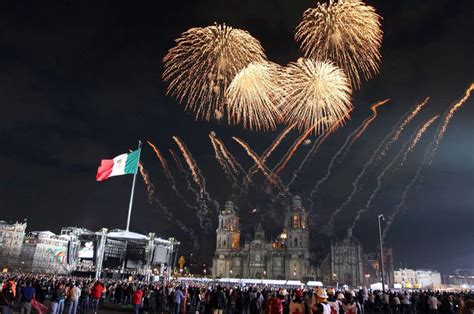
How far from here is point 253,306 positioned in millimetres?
15219

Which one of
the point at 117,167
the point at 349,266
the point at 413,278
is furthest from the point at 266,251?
the point at 413,278

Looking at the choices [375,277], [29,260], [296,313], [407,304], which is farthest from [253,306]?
[29,260]

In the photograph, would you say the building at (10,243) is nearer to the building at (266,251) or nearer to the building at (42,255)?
the building at (42,255)

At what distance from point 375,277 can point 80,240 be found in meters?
87.1

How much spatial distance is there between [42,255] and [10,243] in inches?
409

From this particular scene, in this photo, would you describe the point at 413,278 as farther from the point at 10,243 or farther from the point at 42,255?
the point at 10,243

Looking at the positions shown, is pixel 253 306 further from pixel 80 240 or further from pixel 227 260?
pixel 227 260

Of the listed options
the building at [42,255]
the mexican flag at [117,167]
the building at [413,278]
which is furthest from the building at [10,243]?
the building at [413,278]

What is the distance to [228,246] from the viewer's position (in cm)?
11781

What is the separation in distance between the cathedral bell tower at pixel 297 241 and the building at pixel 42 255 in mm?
69538

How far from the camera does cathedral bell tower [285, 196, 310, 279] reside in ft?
341

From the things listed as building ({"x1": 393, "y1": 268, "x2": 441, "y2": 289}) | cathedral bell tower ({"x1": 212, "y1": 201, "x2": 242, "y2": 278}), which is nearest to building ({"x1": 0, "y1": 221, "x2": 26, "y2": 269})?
cathedral bell tower ({"x1": 212, "y1": 201, "x2": 242, "y2": 278})

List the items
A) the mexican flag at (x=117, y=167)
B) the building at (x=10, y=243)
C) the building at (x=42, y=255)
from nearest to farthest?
1. the mexican flag at (x=117, y=167)
2. the building at (x=10, y=243)
3. the building at (x=42, y=255)

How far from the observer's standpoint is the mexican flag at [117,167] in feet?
138
